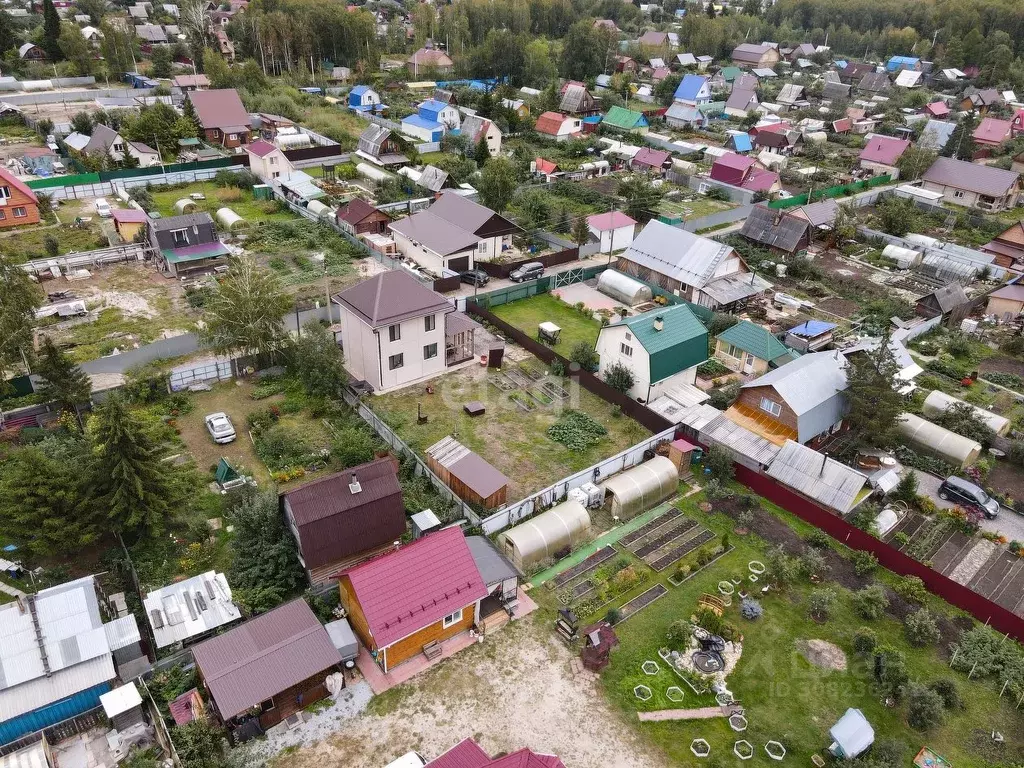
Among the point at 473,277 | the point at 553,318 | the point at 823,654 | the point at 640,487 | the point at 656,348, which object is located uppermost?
the point at 656,348

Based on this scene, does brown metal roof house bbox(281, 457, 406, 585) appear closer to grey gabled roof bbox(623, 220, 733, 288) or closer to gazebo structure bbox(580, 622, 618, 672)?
gazebo structure bbox(580, 622, 618, 672)

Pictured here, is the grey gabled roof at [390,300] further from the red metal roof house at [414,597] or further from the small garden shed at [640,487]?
the red metal roof house at [414,597]

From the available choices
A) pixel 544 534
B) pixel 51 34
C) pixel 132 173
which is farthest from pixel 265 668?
pixel 51 34

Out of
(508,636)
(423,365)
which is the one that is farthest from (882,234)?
(508,636)

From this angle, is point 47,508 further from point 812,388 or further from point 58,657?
point 812,388

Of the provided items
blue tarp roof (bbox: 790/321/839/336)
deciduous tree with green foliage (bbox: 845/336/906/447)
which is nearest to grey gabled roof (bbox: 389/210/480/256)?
blue tarp roof (bbox: 790/321/839/336)
